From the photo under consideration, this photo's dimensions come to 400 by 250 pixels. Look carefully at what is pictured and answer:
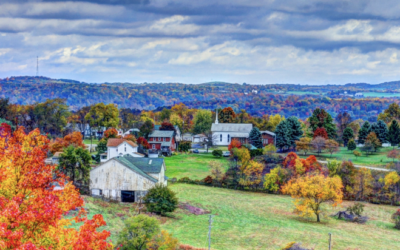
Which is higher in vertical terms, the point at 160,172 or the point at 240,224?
the point at 160,172

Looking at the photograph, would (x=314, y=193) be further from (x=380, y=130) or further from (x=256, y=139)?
(x=380, y=130)

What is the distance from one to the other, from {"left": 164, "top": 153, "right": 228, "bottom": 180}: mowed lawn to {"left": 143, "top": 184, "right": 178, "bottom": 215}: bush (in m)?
23.0

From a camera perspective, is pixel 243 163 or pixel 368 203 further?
pixel 243 163

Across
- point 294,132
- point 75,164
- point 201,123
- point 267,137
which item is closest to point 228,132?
point 201,123

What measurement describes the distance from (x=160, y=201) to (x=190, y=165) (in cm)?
3539

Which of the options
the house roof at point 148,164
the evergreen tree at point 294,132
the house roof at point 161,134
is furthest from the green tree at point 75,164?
the evergreen tree at point 294,132

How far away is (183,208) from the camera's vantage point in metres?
46.8

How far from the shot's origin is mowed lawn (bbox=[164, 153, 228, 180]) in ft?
228

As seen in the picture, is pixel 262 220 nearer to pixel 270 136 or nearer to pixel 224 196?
pixel 224 196

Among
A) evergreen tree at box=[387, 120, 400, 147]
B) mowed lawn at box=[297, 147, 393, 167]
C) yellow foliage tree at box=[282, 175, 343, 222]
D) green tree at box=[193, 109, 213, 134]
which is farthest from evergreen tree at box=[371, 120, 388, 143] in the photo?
yellow foliage tree at box=[282, 175, 343, 222]

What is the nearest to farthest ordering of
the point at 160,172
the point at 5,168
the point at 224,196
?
the point at 5,168 → the point at 160,172 → the point at 224,196

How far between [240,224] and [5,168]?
27.4 meters

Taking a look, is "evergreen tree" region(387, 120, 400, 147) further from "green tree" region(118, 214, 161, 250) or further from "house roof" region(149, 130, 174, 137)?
"green tree" region(118, 214, 161, 250)

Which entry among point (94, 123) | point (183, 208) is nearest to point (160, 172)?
point (183, 208)
